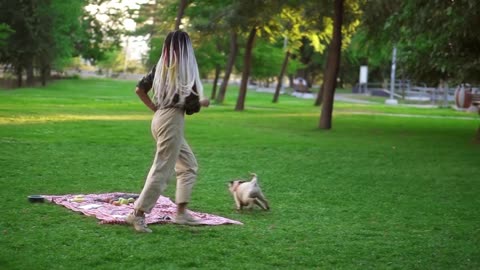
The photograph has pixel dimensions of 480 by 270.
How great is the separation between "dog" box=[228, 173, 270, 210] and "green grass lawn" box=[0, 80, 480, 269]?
0.49 ft

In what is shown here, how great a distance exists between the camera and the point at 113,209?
28.3 ft

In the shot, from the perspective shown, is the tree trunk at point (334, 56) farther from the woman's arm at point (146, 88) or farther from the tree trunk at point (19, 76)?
the tree trunk at point (19, 76)

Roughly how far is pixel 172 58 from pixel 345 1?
1929 cm

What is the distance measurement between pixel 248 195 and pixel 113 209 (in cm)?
168

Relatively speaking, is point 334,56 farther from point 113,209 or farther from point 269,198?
point 113,209

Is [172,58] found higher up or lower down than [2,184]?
higher up

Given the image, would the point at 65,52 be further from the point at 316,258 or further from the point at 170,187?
the point at 316,258

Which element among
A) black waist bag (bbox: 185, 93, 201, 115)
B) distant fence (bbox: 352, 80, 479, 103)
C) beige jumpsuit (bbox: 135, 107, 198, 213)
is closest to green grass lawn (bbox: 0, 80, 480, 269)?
beige jumpsuit (bbox: 135, 107, 198, 213)

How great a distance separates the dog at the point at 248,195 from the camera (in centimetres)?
894

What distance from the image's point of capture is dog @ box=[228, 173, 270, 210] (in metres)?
8.94

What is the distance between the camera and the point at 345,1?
25.8m

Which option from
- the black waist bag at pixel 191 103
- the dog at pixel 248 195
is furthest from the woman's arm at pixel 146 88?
the dog at pixel 248 195

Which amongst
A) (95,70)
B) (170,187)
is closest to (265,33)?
(170,187)

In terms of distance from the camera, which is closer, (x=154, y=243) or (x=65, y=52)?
(x=154, y=243)
